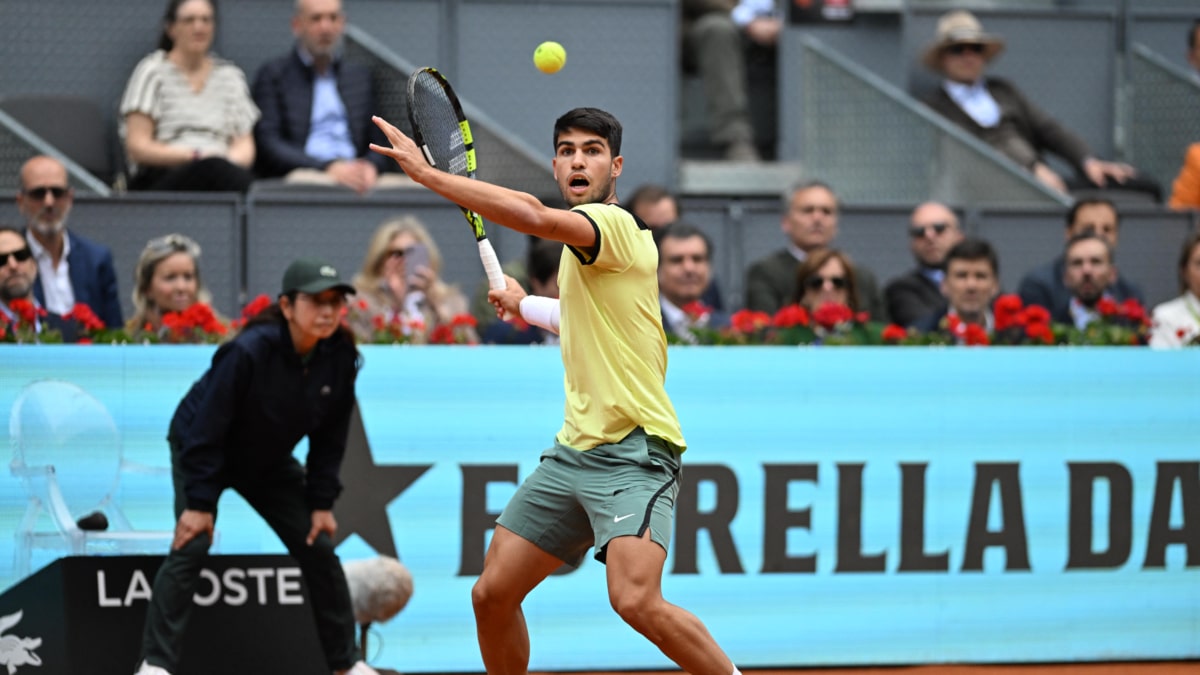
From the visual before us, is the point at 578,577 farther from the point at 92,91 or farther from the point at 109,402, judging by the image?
the point at 92,91

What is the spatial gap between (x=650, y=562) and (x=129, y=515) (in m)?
2.86

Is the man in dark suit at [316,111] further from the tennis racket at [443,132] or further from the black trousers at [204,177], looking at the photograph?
the tennis racket at [443,132]

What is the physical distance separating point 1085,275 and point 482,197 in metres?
5.04

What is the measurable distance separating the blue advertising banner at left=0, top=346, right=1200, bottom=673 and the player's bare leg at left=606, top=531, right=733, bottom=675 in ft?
7.16

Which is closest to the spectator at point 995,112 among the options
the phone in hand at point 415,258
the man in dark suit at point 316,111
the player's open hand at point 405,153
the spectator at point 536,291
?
the spectator at point 536,291

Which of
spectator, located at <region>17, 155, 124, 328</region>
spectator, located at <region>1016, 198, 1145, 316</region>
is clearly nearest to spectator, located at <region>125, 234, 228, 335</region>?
spectator, located at <region>17, 155, 124, 328</region>

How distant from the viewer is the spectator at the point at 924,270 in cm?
894

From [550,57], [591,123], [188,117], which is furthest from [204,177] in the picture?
[591,123]

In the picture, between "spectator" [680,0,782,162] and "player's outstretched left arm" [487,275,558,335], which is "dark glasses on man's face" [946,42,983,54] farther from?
"player's outstretched left arm" [487,275,558,335]

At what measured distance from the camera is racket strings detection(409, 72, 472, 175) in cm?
496

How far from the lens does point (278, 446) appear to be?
20.5 feet

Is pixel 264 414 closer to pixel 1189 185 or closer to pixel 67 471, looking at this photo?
pixel 67 471

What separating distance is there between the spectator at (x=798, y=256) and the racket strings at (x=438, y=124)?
3569 millimetres

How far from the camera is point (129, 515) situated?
673 centimetres
